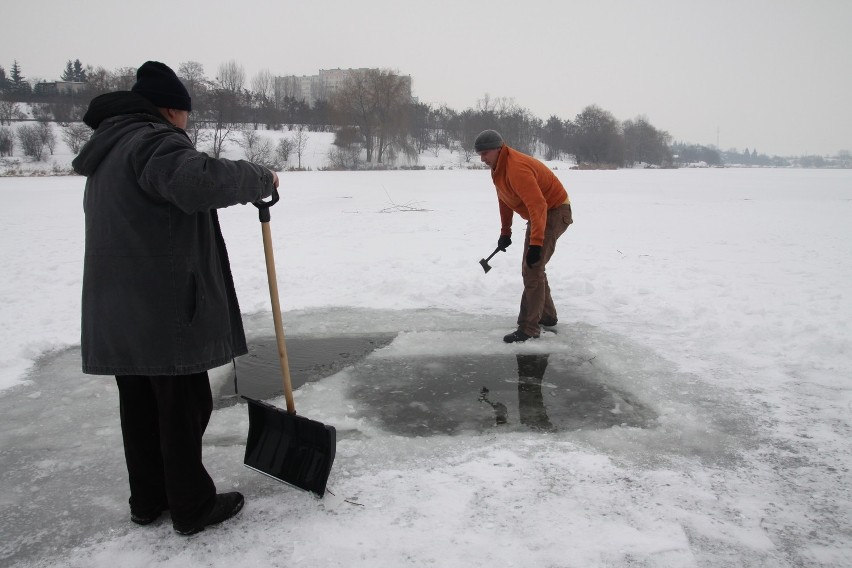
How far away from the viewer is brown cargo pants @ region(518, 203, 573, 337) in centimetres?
545

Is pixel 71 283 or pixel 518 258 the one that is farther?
pixel 518 258

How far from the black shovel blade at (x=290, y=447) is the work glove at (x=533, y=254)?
291cm

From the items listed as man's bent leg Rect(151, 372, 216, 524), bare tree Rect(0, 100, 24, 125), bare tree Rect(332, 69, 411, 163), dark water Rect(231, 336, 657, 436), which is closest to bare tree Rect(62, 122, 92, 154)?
bare tree Rect(0, 100, 24, 125)

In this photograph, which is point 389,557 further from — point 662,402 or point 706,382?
point 706,382

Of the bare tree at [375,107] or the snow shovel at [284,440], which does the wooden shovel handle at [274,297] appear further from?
the bare tree at [375,107]

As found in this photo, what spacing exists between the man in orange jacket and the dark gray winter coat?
9.68ft

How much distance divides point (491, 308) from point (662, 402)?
2758 mm

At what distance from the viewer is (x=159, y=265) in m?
2.46

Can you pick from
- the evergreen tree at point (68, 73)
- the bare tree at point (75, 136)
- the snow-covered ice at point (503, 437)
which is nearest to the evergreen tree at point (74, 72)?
the evergreen tree at point (68, 73)

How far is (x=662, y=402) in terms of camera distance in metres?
4.14

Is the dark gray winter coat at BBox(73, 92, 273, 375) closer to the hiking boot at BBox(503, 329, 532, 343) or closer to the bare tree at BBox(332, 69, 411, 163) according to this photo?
the hiking boot at BBox(503, 329, 532, 343)

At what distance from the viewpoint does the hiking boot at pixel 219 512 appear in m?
2.67

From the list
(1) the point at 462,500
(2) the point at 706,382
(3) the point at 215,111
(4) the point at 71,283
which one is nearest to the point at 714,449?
(2) the point at 706,382

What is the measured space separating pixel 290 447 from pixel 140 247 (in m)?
1.28
